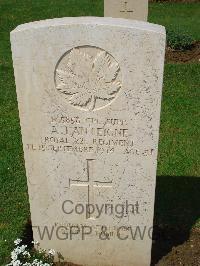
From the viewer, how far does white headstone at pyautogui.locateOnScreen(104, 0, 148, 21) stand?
29.8 ft

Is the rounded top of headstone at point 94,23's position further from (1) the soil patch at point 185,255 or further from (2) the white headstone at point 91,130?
(1) the soil patch at point 185,255

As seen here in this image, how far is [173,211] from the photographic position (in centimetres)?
499

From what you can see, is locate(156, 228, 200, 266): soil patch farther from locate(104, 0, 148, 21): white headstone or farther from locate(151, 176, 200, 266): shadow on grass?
locate(104, 0, 148, 21): white headstone

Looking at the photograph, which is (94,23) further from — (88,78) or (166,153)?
(166,153)

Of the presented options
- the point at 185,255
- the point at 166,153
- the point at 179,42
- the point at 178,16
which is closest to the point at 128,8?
the point at 179,42

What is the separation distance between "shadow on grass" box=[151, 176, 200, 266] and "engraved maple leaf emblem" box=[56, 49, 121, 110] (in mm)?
1910

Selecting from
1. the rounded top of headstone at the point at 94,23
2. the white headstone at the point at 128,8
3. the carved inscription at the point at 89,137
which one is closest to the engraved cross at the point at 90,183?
the carved inscription at the point at 89,137

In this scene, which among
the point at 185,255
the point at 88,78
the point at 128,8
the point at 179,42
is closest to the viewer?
the point at 88,78

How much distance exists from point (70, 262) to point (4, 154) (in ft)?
7.81

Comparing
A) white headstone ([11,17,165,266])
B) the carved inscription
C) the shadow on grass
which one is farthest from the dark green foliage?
the carved inscription

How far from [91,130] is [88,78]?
45 centimetres

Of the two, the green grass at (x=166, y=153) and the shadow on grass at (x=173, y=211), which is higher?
the green grass at (x=166, y=153)

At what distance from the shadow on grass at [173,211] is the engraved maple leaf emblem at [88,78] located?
191 cm

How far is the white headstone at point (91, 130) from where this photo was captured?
10.5ft
